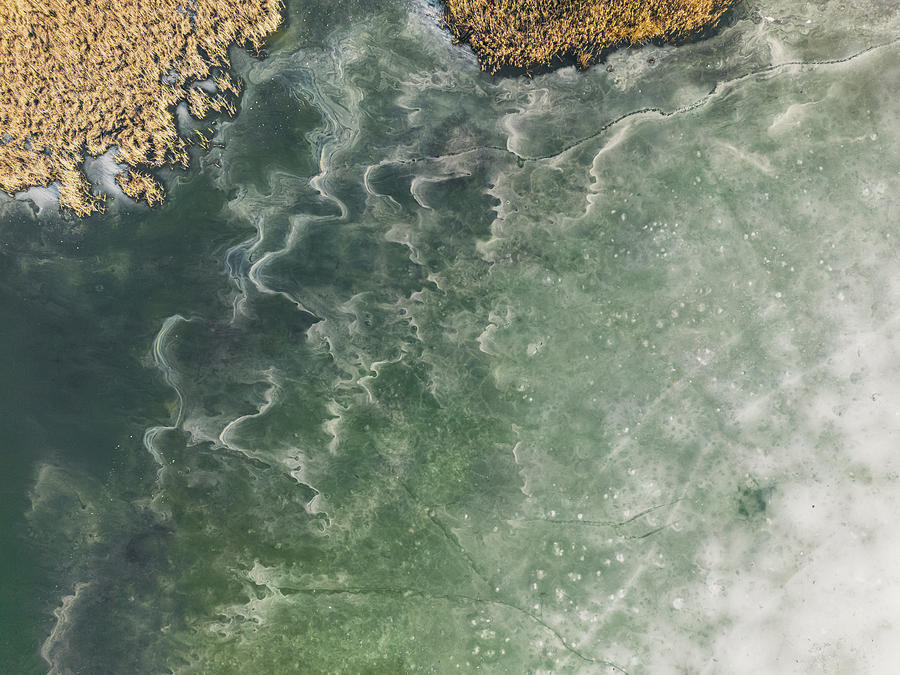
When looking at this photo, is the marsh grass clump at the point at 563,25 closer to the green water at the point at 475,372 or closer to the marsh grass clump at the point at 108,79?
the green water at the point at 475,372

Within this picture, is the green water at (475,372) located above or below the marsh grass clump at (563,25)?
below

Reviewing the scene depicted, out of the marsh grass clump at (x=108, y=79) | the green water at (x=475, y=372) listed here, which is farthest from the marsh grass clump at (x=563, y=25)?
the marsh grass clump at (x=108, y=79)

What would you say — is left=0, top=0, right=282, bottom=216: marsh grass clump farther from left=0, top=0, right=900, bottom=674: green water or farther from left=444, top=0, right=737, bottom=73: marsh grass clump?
left=444, top=0, right=737, bottom=73: marsh grass clump

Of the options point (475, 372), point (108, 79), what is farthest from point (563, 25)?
point (108, 79)

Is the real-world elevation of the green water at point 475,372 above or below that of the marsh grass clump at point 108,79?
below

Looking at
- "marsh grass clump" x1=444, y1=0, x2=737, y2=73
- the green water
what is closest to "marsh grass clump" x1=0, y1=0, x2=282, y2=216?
the green water
